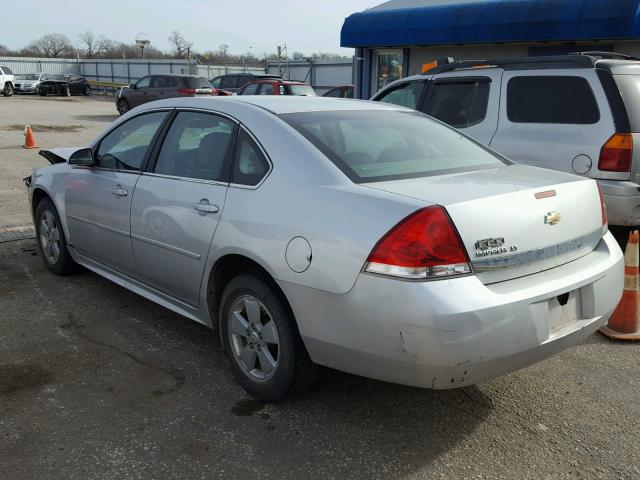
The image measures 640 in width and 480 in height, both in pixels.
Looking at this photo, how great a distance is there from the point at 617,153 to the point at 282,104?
3.09 metres

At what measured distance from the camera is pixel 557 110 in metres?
5.68

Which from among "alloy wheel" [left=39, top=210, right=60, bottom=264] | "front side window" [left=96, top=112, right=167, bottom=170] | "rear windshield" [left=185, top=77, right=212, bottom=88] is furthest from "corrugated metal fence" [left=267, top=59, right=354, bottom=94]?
"front side window" [left=96, top=112, right=167, bottom=170]

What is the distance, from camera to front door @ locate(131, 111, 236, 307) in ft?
11.2

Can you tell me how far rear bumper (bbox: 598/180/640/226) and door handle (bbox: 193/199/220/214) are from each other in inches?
136

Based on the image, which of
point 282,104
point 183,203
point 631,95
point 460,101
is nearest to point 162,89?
point 460,101

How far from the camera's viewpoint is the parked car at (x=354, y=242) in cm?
255

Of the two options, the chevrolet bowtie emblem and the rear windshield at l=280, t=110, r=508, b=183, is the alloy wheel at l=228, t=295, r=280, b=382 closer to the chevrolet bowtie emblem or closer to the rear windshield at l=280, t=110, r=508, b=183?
the rear windshield at l=280, t=110, r=508, b=183

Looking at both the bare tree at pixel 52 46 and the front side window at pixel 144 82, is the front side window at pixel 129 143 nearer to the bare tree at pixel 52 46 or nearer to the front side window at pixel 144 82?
the front side window at pixel 144 82

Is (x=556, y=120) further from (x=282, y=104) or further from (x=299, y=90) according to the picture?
(x=299, y=90)

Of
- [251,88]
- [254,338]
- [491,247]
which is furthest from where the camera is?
[251,88]

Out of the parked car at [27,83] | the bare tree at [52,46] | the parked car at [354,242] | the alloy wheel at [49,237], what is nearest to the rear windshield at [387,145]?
the parked car at [354,242]

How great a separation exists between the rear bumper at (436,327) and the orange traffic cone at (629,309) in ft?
4.86

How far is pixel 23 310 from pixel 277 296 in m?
2.47

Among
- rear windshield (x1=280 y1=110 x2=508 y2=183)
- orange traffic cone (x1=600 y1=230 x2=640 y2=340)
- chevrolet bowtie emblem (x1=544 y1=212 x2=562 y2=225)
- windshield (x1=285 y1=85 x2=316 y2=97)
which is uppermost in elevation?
windshield (x1=285 y1=85 x2=316 y2=97)
